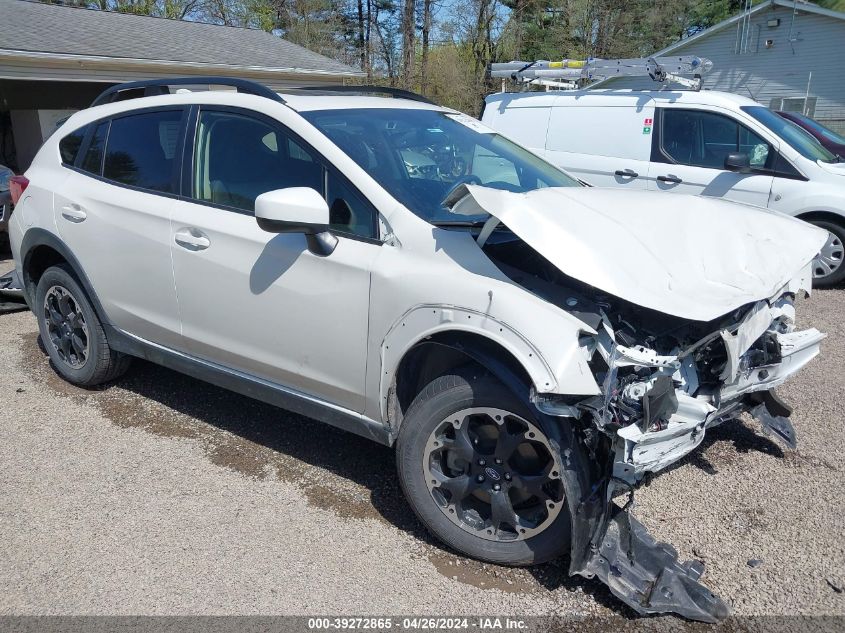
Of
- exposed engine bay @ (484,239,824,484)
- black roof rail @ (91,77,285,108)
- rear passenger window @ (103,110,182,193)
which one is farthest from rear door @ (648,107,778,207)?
rear passenger window @ (103,110,182,193)

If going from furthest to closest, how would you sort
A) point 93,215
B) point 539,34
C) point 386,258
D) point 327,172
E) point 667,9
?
point 667,9 < point 539,34 < point 93,215 < point 327,172 < point 386,258

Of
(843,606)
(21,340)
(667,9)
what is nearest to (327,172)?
(843,606)

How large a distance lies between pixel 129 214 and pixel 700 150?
20.6 feet

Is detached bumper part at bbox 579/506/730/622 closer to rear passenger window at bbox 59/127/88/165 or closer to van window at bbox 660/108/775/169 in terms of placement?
rear passenger window at bbox 59/127/88/165

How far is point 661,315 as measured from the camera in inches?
108

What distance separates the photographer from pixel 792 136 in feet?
25.1

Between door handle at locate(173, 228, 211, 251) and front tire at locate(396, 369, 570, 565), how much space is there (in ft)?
4.70

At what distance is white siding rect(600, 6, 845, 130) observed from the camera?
2200cm

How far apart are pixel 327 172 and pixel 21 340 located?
400 cm

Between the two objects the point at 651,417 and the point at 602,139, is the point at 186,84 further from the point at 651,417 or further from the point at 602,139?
the point at 602,139

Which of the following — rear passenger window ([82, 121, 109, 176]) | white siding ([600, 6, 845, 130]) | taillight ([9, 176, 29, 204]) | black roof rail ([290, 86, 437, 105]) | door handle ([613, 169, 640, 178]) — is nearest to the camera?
black roof rail ([290, 86, 437, 105])

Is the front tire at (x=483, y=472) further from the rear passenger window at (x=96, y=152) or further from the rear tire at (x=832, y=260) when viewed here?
the rear tire at (x=832, y=260)

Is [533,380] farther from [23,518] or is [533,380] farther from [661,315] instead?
[23,518]

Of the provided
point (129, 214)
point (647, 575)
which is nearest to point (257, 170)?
point (129, 214)
